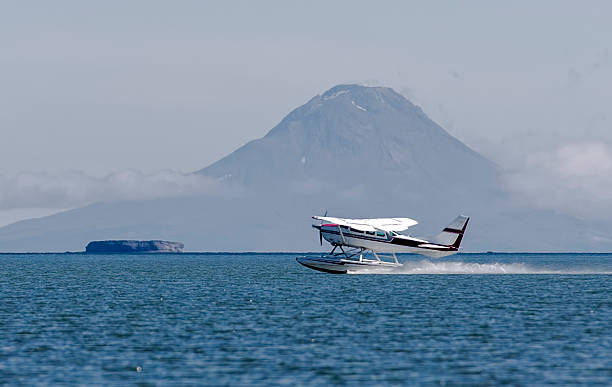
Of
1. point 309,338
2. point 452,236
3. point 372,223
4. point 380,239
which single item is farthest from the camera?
point 372,223

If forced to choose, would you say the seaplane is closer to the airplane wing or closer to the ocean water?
the airplane wing

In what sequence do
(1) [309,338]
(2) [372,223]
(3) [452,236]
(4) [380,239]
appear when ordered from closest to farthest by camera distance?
(1) [309,338]
(3) [452,236]
(4) [380,239]
(2) [372,223]

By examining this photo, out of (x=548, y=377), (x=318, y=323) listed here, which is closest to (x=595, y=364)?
(x=548, y=377)

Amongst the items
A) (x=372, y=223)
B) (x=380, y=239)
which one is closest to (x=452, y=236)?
(x=380, y=239)

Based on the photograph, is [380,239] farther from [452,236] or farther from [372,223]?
[452,236]

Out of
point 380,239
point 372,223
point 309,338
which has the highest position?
point 372,223

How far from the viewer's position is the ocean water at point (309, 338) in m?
36.6

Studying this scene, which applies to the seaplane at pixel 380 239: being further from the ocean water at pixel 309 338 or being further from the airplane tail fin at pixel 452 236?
the ocean water at pixel 309 338

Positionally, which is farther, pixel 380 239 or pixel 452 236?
pixel 380 239

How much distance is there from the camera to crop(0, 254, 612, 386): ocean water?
36.6 metres

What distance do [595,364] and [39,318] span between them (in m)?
33.2

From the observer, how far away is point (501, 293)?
82.4 meters

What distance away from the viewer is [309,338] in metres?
47.3

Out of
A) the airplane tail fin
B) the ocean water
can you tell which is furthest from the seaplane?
the ocean water
